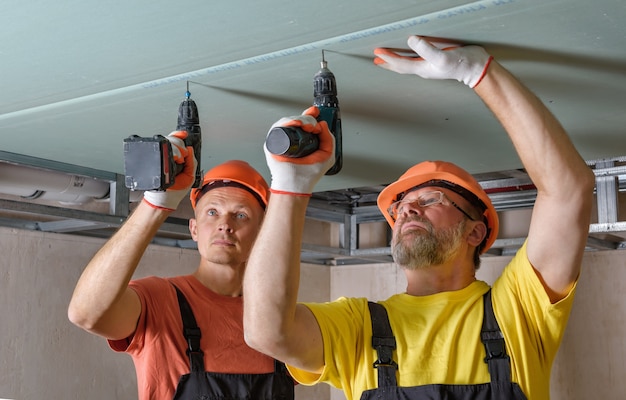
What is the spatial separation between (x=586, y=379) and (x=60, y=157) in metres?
3.35

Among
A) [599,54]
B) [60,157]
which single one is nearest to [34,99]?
[60,157]

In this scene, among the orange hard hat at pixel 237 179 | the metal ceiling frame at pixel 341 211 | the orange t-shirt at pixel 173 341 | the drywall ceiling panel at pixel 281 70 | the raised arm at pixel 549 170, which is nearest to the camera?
the drywall ceiling panel at pixel 281 70

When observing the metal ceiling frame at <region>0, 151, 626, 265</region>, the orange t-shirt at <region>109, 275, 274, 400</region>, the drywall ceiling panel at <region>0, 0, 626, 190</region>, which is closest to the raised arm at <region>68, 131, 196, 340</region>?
the orange t-shirt at <region>109, 275, 274, 400</region>

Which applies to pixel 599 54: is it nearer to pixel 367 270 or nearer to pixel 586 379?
pixel 586 379

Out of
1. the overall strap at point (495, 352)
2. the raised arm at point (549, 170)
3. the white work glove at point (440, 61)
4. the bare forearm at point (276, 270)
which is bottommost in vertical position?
the overall strap at point (495, 352)

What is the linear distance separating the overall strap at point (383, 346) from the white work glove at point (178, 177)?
54 centimetres

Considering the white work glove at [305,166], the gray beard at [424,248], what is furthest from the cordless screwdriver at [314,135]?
the gray beard at [424,248]

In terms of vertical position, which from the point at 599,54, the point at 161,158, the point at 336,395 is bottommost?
the point at 336,395

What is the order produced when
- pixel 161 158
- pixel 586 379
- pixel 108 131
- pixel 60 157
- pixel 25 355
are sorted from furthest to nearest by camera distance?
pixel 586 379 → pixel 25 355 → pixel 60 157 → pixel 108 131 → pixel 161 158

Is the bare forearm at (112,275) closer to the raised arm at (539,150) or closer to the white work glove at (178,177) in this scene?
the white work glove at (178,177)

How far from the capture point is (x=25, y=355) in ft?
10.3

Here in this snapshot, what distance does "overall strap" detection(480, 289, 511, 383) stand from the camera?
1.58m

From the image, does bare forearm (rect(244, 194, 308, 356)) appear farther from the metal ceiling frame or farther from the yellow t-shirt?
the metal ceiling frame

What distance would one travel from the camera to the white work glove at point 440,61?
1.34 m
